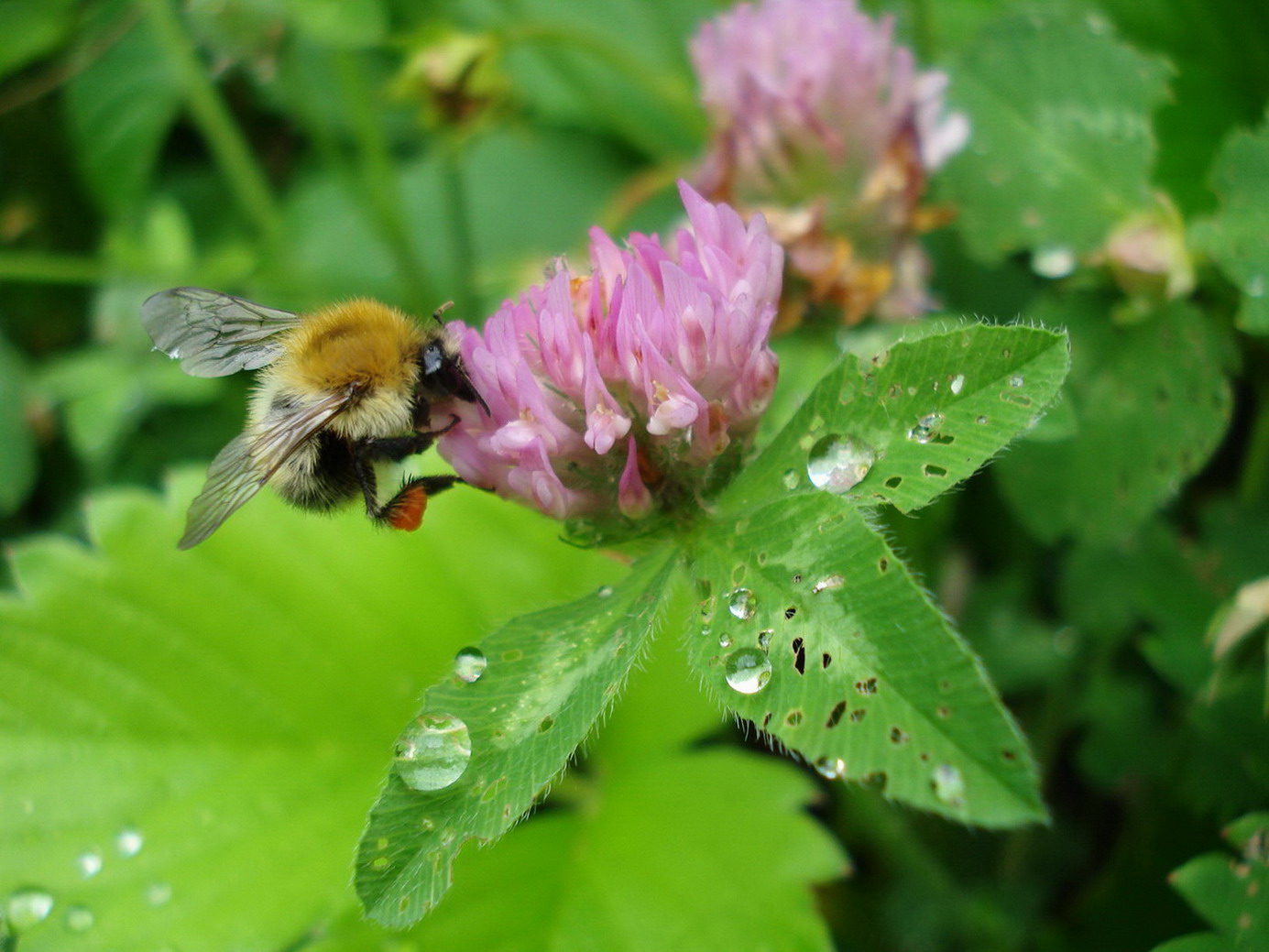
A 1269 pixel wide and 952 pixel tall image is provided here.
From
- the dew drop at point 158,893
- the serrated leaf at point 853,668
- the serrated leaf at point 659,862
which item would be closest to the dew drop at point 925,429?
the serrated leaf at point 853,668

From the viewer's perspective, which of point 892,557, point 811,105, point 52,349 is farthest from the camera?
point 52,349

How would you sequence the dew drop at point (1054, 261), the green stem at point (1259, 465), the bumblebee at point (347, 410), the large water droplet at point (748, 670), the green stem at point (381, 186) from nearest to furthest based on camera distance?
the large water droplet at point (748, 670), the bumblebee at point (347, 410), the dew drop at point (1054, 261), the green stem at point (1259, 465), the green stem at point (381, 186)

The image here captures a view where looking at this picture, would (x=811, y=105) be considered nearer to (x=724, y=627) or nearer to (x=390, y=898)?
(x=724, y=627)

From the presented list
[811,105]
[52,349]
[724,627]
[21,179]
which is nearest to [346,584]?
[724,627]

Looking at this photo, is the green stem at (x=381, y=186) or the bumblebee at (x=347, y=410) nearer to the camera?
the bumblebee at (x=347, y=410)

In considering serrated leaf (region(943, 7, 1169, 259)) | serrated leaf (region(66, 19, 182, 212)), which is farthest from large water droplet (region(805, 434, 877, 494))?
serrated leaf (region(66, 19, 182, 212))

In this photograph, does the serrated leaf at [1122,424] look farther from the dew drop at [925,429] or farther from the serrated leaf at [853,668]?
the serrated leaf at [853,668]
